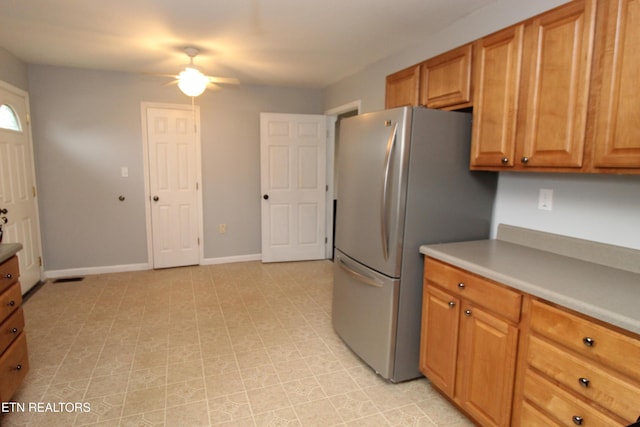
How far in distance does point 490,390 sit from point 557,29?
1.72 m

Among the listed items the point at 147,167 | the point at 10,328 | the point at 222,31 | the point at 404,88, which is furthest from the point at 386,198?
the point at 147,167

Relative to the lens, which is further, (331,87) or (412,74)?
(331,87)

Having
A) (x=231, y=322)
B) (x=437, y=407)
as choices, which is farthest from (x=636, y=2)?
(x=231, y=322)

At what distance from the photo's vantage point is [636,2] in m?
1.37

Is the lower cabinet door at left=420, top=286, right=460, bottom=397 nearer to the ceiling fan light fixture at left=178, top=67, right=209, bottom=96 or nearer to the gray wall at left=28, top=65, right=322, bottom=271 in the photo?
the ceiling fan light fixture at left=178, top=67, right=209, bottom=96

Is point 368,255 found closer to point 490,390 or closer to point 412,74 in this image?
point 490,390

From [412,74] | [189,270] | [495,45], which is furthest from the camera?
[189,270]

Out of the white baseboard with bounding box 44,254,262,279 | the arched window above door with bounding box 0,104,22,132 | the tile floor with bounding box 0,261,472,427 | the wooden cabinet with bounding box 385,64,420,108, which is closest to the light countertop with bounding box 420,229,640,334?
the tile floor with bounding box 0,261,472,427

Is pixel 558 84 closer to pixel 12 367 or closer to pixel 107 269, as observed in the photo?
pixel 12 367

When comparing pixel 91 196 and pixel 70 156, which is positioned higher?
pixel 70 156

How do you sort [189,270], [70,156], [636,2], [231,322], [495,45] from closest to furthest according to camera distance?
[636,2], [495,45], [231,322], [70,156], [189,270]

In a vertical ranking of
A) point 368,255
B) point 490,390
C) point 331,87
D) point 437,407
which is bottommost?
point 437,407

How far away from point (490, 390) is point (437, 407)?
17.8 inches

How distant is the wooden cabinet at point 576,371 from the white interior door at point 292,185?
3609mm
